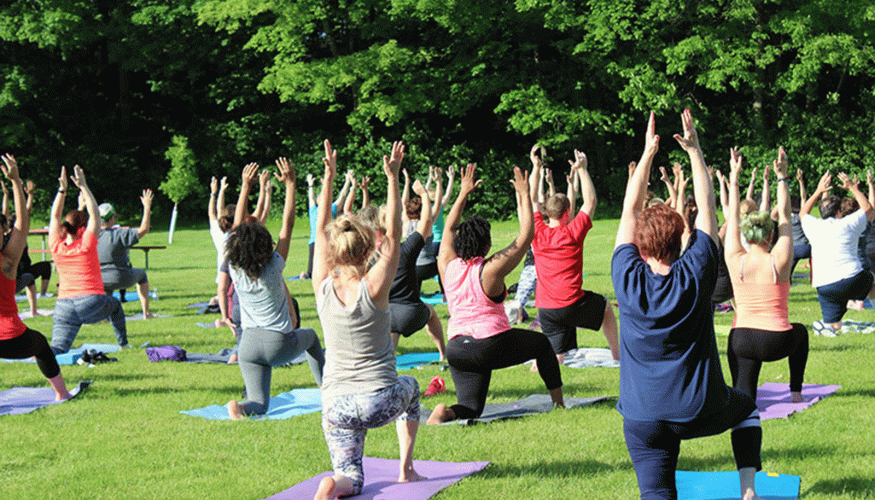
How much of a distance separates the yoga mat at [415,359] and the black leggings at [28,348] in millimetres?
3331

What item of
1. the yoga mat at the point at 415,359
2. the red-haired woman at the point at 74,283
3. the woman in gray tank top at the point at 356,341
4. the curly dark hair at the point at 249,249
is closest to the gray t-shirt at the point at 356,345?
the woman in gray tank top at the point at 356,341

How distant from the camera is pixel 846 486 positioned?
17.3 feet

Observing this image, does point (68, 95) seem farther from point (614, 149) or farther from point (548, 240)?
point (548, 240)

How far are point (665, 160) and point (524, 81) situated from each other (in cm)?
600

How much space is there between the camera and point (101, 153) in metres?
35.4

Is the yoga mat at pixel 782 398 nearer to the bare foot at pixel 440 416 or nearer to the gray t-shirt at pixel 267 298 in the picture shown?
the bare foot at pixel 440 416

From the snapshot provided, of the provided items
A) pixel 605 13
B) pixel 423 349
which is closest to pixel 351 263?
pixel 423 349

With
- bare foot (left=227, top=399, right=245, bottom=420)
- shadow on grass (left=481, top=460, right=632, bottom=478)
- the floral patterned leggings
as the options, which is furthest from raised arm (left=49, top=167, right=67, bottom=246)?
shadow on grass (left=481, top=460, right=632, bottom=478)

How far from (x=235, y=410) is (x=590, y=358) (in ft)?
13.3

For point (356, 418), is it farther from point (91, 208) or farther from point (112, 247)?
point (112, 247)

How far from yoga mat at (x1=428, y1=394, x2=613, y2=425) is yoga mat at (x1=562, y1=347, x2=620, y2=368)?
1.54 meters

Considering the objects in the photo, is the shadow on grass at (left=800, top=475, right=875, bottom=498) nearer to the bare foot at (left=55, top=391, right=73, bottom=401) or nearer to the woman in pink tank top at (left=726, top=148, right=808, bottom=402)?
the woman in pink tank top at (left=726, top=148, right=808, bottom=402)

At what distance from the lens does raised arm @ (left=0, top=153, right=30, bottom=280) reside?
7.14 m

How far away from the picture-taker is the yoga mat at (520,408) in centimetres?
705
